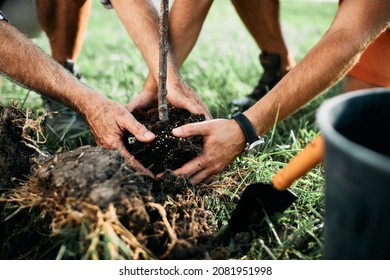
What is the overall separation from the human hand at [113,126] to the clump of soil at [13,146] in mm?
287

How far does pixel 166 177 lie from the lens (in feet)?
5.54

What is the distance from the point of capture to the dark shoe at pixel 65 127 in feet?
7.72

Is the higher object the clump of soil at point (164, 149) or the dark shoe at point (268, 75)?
the clump of soil at point (164, 149)

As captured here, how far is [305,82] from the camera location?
1.84m

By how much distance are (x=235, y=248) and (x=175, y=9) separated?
1441 millimetres

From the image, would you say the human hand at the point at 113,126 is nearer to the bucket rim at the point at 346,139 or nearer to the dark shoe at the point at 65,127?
the dark shoe at the point at 65,127

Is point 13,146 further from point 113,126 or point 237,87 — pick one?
point 237,87

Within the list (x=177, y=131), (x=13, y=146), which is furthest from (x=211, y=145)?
(x=13, y=146)

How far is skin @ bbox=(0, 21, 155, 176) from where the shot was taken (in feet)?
6.08

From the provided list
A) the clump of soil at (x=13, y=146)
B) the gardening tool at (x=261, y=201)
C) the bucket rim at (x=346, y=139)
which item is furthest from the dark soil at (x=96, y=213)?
the bucket rim at (x=346, y=139)

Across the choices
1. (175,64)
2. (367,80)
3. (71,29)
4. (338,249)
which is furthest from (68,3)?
(338,249)

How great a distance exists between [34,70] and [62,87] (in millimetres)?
142

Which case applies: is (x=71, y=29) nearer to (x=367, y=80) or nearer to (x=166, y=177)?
(x=166, y=177)
